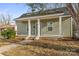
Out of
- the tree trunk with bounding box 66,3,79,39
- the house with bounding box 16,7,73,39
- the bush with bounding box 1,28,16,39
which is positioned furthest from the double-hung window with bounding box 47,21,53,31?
the bush with bounding box 1,28,16,39

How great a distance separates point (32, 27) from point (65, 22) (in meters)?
0.40

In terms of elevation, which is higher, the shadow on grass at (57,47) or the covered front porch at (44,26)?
the covered front porch at (44,26)

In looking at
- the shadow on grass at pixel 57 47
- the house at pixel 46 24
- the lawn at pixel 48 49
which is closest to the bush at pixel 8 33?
the house at pixel 46 24

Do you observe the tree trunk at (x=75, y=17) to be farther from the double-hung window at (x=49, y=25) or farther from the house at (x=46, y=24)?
the double-hung window at (x=49, y=25)

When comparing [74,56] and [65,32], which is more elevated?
[65,32]

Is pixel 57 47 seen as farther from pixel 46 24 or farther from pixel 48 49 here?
pixel 46 24

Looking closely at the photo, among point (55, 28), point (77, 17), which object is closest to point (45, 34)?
point (55, 28)

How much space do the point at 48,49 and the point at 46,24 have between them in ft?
0.98

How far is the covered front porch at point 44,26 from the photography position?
14.4 feet

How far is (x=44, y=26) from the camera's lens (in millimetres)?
4434

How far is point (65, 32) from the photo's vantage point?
439 centimetres

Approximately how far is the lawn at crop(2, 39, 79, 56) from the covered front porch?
87 mm

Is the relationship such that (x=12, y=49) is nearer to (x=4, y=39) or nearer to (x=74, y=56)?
(x=4, y=39)

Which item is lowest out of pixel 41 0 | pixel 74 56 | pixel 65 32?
pixel 74 56
